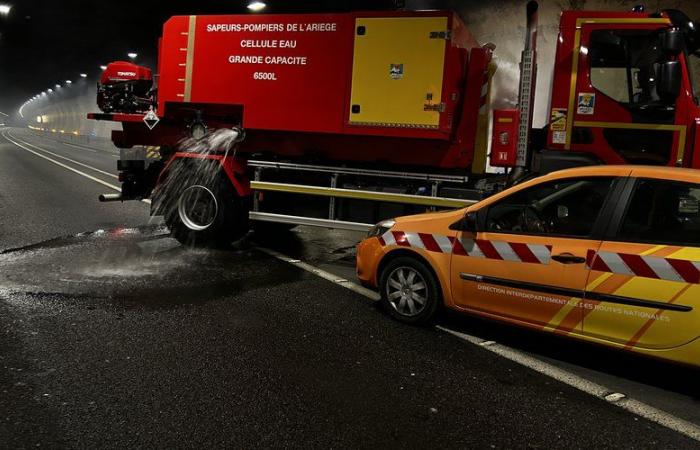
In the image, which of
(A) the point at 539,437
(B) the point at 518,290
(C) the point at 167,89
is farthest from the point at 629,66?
(C) the point at 167,89

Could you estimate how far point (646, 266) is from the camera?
3.61 metres

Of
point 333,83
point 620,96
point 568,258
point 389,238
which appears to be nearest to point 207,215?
point 333,83

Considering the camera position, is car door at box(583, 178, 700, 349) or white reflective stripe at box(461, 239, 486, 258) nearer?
car door at box(583, 178, 700, 349)

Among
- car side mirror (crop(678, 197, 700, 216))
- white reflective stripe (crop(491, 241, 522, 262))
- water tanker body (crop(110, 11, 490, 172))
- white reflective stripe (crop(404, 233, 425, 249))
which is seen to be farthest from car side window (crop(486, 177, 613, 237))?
water tanker body (crop(110, 11, 490, 172))

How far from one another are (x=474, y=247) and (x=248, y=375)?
2.05m

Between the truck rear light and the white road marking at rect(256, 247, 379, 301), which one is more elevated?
the truck rear light

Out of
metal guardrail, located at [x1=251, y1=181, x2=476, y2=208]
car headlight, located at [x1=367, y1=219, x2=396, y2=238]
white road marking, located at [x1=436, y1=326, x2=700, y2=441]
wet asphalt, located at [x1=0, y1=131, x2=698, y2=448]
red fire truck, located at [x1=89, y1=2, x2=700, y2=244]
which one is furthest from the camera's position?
metal guardrail, located at [x1=251, y1=181, x2=476, y2=208]

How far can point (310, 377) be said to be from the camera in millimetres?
3709

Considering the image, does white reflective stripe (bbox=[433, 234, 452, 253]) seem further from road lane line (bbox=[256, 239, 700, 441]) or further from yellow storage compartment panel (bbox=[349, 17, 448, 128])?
yellow storage compartment panel (bbox=[349, 17, 448, 128])

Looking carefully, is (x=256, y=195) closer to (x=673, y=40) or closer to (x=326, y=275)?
(x=326, y=275)

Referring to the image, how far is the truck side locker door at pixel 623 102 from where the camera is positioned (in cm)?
558

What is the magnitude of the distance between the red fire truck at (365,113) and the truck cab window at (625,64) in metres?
0.01

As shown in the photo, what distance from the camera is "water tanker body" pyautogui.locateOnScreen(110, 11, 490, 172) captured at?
6480 millimetres

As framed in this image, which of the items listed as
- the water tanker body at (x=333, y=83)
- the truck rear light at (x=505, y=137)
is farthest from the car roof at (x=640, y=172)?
the water tanker body at (x=333, y=83)
